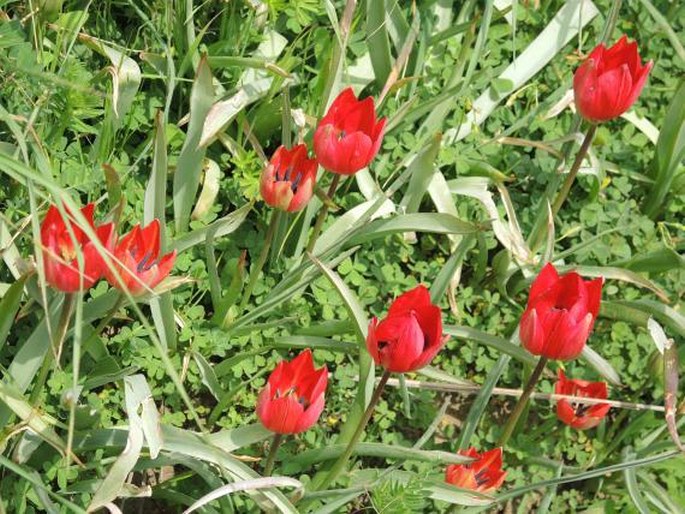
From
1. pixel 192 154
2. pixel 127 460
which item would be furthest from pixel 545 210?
pixel 127 460

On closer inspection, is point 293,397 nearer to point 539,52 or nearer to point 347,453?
point 347,453

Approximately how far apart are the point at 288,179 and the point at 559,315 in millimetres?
628

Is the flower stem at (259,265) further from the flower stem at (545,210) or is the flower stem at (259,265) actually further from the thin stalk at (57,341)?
the flower stem at (545,210)

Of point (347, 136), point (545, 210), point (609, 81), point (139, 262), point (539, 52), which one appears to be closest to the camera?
point (139, 262)

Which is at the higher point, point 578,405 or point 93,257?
point 93,257

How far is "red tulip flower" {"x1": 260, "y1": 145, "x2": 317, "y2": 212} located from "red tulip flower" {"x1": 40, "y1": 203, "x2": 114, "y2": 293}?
18.1 inches

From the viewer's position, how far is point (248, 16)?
9.84 feet

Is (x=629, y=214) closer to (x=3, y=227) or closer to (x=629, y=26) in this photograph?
(x=629, y=26)

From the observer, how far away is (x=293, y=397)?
2.15 m

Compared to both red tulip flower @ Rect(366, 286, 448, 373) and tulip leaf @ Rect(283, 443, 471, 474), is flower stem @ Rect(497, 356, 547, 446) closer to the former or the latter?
tulip leaf @ Rect(283, 443, 471, 474)

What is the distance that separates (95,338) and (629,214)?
5.21 feet

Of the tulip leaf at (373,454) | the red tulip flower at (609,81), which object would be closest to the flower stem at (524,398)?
the tulip leaf at (373,454)

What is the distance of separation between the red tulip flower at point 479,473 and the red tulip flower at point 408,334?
0.46 meters

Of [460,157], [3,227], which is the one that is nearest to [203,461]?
[3,227]
